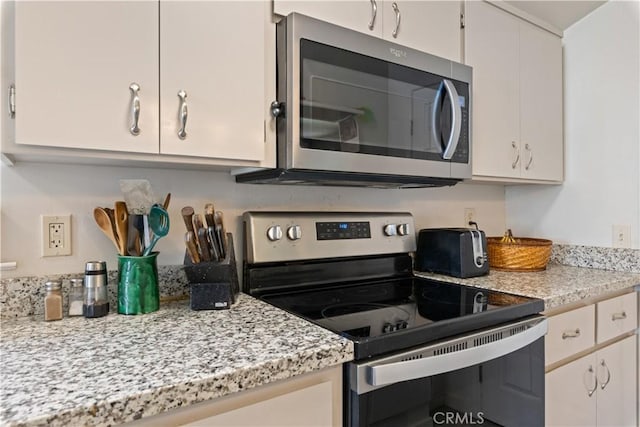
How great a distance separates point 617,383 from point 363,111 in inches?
59.7

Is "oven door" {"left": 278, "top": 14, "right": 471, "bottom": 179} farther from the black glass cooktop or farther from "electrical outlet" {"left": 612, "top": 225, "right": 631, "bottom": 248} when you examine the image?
"electrical outlet" {"left": 612, "top": 225, "right": 631, "bottom": 248}

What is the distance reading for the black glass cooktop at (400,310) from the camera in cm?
89

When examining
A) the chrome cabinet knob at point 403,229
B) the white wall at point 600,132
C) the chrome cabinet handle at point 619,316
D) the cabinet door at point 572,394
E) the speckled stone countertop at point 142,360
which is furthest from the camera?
the white wall at point 600,132

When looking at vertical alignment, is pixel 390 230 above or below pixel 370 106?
below

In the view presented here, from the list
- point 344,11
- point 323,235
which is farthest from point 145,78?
point 323,235

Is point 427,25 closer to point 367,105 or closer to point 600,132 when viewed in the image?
point 367,105

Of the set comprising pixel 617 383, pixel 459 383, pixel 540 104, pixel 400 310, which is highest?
pixel 540 104

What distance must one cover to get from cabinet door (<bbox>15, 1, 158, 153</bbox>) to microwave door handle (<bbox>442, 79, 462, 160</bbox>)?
93cm

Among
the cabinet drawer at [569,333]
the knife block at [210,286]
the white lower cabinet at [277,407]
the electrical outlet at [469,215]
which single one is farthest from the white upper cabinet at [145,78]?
the electrical outlet at [469,215]

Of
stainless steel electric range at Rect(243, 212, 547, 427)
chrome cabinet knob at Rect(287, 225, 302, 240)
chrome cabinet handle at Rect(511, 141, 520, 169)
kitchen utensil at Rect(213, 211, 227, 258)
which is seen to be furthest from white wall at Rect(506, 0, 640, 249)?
kitchen utensil at Rect(213, 211, 227, 258)

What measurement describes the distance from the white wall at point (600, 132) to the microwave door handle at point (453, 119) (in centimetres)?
80

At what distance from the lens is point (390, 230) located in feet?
5.28

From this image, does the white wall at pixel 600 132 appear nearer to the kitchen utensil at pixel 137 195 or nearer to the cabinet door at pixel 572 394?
the cabinet door at pixel 572 394

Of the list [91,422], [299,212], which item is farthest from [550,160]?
[91,422]
